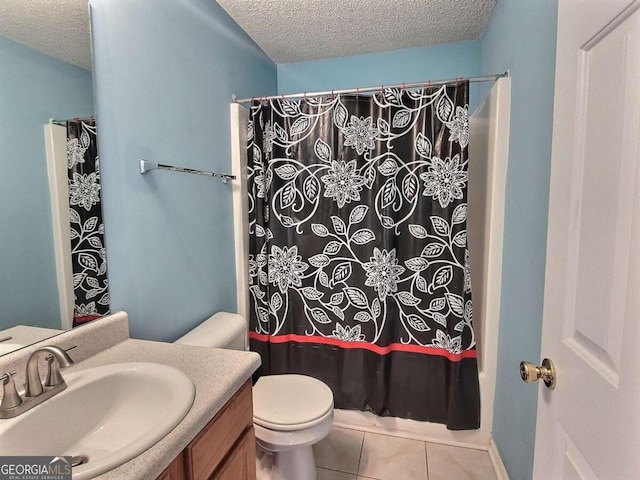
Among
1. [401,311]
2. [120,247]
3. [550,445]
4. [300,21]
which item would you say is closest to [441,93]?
[300,21]

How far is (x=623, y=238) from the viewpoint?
19.1 inches

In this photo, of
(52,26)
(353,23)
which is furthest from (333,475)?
(353,23)

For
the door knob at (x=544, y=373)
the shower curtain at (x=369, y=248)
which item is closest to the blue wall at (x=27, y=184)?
the shower curtain at (x=369, y=248)

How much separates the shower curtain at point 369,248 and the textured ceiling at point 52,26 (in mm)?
900

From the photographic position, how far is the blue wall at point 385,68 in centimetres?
211

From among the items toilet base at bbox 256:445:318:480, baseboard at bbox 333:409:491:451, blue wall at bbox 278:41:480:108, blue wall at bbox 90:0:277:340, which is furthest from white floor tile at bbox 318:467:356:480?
blue wall at bbox 278:41:480:108

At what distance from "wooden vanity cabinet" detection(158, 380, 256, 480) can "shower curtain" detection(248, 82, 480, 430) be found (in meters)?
0.90

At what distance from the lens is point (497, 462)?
159 centimetres

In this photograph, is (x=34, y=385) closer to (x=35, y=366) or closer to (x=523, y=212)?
(x=35, y=366)

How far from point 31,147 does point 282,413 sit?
1.31 meters

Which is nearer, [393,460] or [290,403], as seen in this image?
[290,403]

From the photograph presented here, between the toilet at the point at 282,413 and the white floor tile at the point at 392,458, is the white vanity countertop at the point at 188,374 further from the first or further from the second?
the white floor tile at the point at 392,458

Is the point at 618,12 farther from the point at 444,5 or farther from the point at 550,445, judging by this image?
the point at 444,5

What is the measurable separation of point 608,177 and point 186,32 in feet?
5.57
